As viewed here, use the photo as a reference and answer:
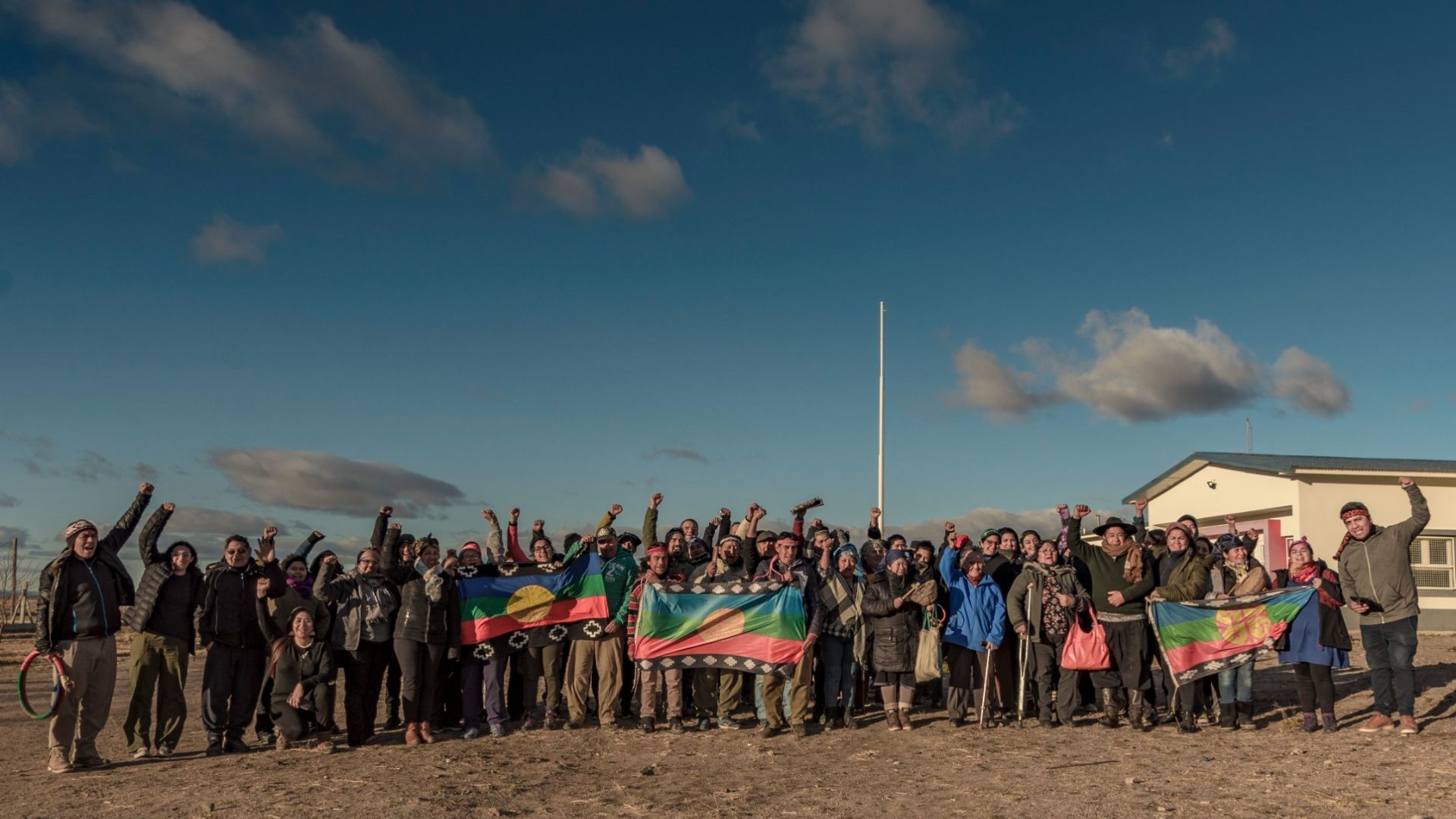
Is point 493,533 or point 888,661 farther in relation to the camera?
point 493,533

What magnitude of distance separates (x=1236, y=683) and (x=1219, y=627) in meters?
0.67

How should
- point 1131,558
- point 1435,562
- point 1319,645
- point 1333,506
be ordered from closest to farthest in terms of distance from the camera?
1. point 1319,645
2. point 1131,558
3. point 1333,506
4. point 1435,562

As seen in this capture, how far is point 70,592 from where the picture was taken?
28.4 ft

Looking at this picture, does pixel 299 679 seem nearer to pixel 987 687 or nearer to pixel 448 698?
pixel 448 698

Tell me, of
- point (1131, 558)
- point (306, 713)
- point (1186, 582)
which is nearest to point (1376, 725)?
point (1186, 582)

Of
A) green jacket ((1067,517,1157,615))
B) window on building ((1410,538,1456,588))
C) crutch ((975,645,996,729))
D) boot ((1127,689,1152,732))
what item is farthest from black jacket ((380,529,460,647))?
window on building ((1410,538,1456,588))

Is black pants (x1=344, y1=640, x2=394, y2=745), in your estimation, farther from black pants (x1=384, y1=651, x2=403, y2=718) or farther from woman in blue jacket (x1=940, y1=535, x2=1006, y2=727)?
woman in blue jacket (x1=940, y1=535, x2=1006, y2=727)

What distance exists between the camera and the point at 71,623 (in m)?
8.69

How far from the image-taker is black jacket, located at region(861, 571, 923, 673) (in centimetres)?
1033

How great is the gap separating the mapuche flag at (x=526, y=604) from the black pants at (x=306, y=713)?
1434mm

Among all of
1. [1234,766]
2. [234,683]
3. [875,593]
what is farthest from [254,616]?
[1234,766]

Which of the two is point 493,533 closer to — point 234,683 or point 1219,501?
point 234,683

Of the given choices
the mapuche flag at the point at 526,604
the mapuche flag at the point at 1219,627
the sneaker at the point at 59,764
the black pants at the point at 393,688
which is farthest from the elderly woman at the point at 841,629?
the sneaker at the point at 59,764

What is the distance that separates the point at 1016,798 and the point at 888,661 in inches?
116
